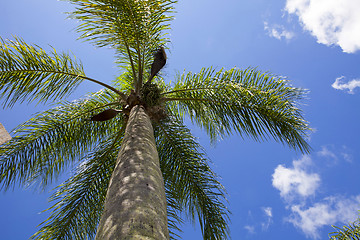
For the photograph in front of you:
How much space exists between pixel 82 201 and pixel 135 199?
11.5 ft

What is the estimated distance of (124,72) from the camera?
701 centimetres

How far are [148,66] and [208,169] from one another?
266cm

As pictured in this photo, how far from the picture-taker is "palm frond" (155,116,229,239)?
5.29 metres

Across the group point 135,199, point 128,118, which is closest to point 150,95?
point 128,118

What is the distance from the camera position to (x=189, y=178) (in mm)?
5543

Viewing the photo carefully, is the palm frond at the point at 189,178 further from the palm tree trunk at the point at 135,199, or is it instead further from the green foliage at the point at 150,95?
the palm tree trunk at the point at 135,199

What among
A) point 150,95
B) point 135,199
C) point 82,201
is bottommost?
point 135,199

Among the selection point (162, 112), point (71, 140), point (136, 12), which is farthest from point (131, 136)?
point (71, 140)

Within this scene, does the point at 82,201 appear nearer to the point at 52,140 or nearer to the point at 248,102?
the point at 52,140

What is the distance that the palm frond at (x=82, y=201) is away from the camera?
5.11 meters

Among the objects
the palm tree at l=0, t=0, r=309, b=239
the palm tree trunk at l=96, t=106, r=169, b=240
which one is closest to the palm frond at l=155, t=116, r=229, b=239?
the palm tree at l=0, t=0, r=309, b=239

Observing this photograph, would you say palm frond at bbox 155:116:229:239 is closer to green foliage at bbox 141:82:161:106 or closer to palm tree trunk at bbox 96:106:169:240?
green foliage at bbox 141:82:161:106

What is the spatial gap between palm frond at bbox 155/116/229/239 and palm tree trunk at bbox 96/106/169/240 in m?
2.33

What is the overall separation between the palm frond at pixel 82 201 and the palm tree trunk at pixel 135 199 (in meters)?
2.47
